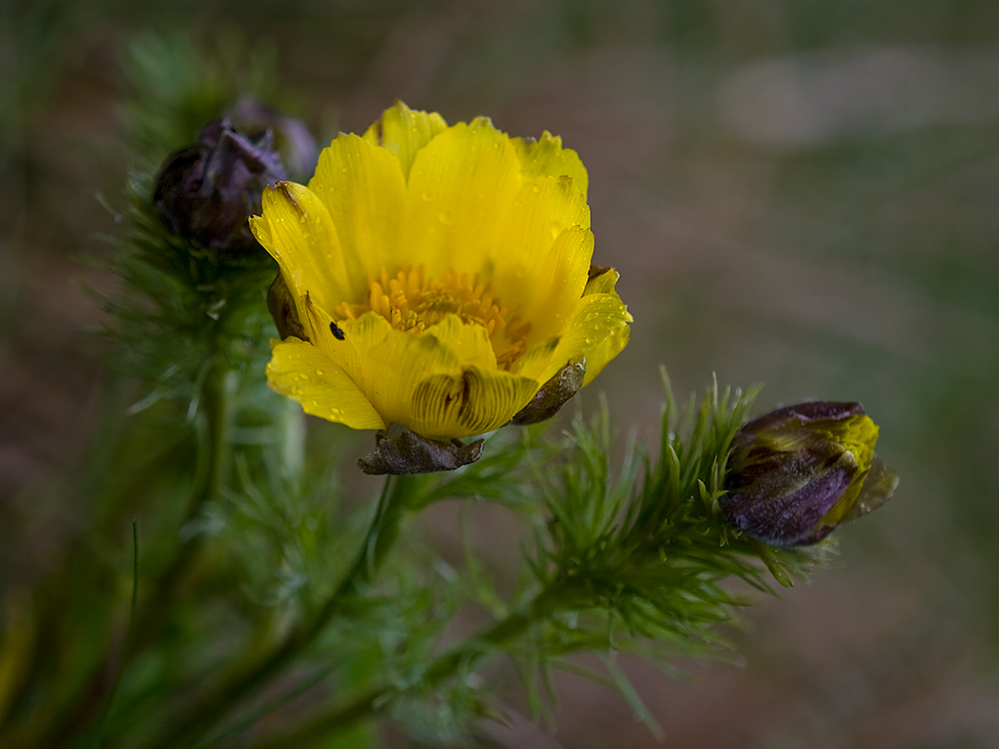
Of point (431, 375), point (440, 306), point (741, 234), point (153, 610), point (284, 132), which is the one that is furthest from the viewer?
point (741, 234)

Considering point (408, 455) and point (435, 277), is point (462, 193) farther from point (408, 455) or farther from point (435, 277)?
point (408, 455)

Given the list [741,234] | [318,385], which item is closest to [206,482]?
[318,385]

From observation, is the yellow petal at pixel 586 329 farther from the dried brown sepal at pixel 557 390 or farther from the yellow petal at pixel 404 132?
the yellow petal at pixel 404 132

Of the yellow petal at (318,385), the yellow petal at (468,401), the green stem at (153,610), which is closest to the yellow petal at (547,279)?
the yellow petal at (468,401)

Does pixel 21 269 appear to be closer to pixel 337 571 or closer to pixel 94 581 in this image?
pixel 94 581

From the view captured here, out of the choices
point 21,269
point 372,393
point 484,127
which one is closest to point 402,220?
point 484,127
